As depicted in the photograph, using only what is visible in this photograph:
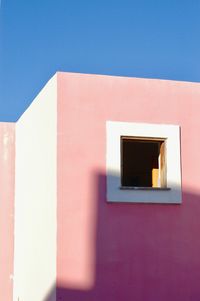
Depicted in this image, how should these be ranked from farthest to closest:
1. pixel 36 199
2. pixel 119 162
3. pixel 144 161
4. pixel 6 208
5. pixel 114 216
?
pixel 144 161
pixel 6 208
pixel 36 199
pixel 119 162
pixel 114 216

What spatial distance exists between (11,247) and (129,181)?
125 inches

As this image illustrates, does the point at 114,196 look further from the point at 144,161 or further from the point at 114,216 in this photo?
the point at 144,161

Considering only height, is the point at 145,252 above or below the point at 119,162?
below

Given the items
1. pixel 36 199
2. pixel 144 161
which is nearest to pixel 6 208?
pixel 36 199

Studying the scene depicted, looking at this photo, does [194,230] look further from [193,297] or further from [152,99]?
[152,99]

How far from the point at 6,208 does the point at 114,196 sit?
11.6 feet

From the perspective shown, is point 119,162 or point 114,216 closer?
point 114,216

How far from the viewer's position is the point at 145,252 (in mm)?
10023

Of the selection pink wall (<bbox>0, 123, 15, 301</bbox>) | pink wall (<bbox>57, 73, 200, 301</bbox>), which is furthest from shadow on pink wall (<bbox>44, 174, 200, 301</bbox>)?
pink wall (<bbox>0, 123, 15, 301</bbox>)

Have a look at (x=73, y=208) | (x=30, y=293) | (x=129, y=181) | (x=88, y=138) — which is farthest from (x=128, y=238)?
(x=129, y=181)

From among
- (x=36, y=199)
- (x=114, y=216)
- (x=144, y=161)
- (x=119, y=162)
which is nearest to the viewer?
(x=114, y=216)

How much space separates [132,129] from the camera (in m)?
10.3

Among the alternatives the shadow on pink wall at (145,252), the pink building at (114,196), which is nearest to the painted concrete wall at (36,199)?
the pink building at (114,196)

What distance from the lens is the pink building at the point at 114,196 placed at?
9.81 meters
